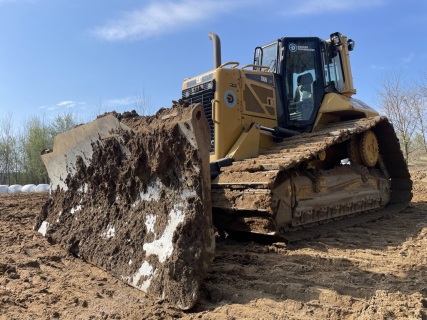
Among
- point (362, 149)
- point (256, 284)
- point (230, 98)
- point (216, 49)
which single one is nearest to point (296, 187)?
point (230, 98)

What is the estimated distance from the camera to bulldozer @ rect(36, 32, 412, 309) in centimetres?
306

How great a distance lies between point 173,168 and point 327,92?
13.7 feet

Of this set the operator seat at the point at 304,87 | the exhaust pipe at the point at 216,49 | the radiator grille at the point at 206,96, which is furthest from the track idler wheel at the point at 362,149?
the exhaust pipe at the point at 216,49

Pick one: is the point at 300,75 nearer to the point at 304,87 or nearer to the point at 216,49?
the point at 304,87

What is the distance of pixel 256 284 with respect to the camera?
3.07 m

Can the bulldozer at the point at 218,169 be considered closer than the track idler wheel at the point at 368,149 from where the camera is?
Yes

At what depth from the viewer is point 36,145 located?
101 feet

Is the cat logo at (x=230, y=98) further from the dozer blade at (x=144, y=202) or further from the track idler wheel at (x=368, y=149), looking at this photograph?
the track idler wheel at (x=368, y=149)

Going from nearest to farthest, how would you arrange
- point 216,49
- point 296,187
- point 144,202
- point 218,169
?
point 144,202, point 296,187, point 218,169, point 216,49

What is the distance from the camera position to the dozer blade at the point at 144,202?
291cm

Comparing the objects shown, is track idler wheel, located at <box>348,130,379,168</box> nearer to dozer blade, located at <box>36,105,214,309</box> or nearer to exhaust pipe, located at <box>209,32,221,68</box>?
exhaust pipe, located at <box>209,32,221,68</box>

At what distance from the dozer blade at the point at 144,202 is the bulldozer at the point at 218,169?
11 mm

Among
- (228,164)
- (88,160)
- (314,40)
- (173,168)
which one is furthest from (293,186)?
(314,40)

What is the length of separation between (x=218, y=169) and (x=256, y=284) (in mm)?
2074
